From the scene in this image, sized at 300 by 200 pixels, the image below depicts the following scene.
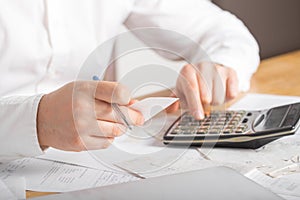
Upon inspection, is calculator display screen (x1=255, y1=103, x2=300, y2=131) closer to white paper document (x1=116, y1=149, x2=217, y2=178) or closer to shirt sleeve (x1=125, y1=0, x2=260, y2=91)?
white paper document (x1=116, y1=149, x2=217, y2=178)

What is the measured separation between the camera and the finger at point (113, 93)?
32.4 inches

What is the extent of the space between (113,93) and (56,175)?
160 mm

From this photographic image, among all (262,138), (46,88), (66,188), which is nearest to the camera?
(66,188)

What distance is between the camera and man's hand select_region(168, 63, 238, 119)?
106 centimetres

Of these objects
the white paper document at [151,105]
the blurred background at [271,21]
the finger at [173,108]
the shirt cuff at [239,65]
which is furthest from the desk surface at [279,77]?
the white paper document at [151,105]

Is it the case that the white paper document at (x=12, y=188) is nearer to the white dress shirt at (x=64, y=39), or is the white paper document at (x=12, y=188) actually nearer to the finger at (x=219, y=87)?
the white dress shirt at (x=64, y=39)

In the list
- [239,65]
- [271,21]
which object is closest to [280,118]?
[239,65]

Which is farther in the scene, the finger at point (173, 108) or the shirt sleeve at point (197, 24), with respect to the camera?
the shirt sleeve at point (197, 24)

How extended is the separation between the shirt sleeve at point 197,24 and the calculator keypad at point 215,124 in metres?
0.34

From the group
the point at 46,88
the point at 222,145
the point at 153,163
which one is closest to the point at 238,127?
the point at 222,145

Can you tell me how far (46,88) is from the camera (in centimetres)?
121

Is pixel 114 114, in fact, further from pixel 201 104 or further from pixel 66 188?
pixel 201 104

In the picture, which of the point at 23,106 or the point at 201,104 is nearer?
the point at 23,106

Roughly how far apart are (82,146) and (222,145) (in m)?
0.22
